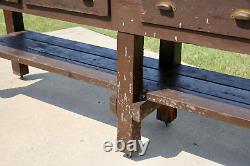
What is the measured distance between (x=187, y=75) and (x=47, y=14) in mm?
1165

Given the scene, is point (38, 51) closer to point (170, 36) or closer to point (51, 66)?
point (51, 66)

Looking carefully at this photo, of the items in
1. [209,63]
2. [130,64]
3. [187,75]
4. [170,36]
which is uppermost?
[170,36]

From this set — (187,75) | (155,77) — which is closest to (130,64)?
(155,77)

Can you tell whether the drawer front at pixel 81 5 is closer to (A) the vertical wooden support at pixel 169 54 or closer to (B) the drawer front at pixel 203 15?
(B) the drawer front at pixel 203 15

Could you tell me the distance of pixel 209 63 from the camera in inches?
201

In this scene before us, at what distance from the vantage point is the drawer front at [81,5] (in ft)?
8.16

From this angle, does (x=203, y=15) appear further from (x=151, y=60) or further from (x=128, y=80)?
(x=151, y=60)

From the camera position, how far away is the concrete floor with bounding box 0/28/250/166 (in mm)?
2898

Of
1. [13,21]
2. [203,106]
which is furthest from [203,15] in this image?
[13,21]

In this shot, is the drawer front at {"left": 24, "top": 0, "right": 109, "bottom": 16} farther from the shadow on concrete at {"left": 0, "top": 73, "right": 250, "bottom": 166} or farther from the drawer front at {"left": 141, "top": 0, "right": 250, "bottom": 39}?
the shadow on concrete at {"left": 0, "top": 73, "right": 250, "bottom": 166}

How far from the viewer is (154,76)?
2.99 metres

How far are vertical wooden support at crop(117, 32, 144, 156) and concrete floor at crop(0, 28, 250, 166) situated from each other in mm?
242

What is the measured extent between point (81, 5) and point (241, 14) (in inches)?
42.5

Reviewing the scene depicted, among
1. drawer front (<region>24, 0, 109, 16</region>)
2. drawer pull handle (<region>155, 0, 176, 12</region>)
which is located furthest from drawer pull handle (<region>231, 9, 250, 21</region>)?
drawer front (<region>24, 0, 109, 16</region>)
